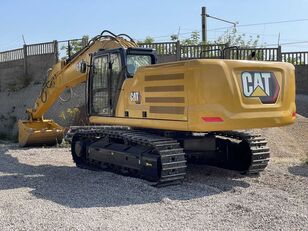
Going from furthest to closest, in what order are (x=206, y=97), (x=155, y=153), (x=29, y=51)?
(x=29, y=51) < (x=155, y=153) < (x=206, y=97)

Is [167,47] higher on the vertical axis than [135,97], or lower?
higher

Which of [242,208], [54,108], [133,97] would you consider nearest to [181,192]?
[242,208]

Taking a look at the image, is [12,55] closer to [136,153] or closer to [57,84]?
[57,84]

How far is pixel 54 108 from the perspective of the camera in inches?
852

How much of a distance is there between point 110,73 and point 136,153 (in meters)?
Result: 1.83

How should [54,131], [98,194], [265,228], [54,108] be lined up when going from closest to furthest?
[265,228] → [98,194] → [54,131] → [54,108]

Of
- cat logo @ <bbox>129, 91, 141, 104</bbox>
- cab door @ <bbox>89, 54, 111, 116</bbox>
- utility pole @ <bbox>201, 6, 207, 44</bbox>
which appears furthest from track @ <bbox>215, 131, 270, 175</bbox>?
utility pole @ <bbox>201, 6, 207, 44</bbox>

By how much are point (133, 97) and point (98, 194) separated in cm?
206

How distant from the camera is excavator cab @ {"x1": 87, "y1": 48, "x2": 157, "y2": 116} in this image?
929 centimetres

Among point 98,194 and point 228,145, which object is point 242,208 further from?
point 228,145

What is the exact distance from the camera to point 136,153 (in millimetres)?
8625

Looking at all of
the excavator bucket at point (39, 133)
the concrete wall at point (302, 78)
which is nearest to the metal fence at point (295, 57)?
the concrete wall at point (302, 78)

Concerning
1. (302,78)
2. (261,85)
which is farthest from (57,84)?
(302,78)

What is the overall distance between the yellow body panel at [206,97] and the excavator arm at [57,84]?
7.24 ft
